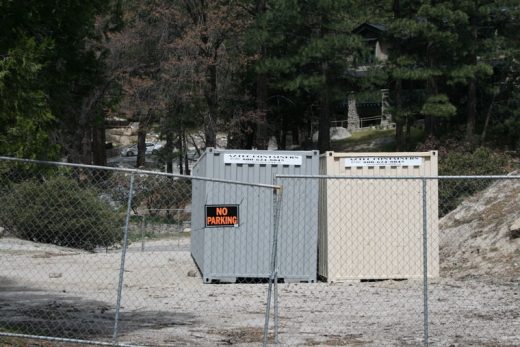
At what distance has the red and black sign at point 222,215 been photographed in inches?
401

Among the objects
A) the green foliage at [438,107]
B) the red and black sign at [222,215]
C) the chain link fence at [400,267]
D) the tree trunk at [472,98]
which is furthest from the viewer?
the tree trunk at [472,98]

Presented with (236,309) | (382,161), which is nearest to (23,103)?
(236,309)

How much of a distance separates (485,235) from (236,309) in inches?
291

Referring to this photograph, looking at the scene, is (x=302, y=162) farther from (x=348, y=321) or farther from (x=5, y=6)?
(x=5, y=6)

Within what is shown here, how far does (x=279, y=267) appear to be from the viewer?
50.9 feet

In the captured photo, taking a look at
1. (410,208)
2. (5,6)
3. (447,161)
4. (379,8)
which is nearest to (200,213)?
(410,208)

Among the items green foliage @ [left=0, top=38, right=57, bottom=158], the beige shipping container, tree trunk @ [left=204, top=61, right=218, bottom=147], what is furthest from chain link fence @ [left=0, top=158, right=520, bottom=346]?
tree trunk @ [left=204, top=61, right=218, bottom=147]

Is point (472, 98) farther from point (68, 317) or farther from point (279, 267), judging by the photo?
point (68, 317)

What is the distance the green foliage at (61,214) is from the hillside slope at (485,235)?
779cm

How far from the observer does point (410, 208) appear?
1562 centimetres

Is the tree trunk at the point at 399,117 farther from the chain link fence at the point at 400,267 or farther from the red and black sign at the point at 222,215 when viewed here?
the red and black sign at the point at 222,215

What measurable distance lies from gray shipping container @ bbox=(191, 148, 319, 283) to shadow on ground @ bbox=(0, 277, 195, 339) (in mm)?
2961

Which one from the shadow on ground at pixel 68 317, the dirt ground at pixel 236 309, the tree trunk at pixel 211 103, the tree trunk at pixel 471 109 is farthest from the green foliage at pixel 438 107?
the shadow on ground at pixel 68 317

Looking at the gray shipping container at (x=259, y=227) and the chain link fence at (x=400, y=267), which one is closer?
the chain link fence at (x=400, y=267)
